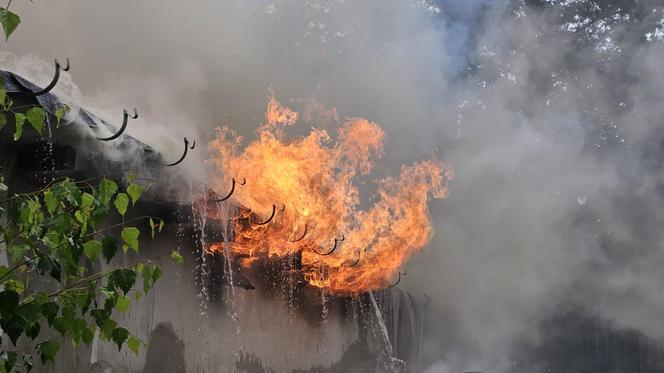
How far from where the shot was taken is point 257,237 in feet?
26.5

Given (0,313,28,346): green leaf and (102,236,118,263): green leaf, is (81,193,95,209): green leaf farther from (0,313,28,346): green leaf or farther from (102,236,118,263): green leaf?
(0,313,28,346): green leaf

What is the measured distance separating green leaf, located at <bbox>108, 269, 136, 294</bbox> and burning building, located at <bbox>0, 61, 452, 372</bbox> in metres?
1.09

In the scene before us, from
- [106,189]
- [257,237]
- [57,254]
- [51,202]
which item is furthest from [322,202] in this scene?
[51,202]

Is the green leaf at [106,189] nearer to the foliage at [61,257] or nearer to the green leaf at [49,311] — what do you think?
the foliage at [61,257]

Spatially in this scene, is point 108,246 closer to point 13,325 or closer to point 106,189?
point 106,189

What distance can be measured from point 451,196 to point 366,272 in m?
6.11

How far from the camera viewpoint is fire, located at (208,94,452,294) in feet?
25.8

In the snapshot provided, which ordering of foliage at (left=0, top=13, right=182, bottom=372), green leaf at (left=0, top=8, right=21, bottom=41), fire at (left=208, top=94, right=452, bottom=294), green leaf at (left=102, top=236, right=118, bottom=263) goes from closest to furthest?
green leaf at (left=0, top=8, right=21, bottom=41) < foliage at (left=0, top=13, right=182, bottom=372) < green leaf at (left=102, top=236, right=118, bottom=263) < fire at (left=208, top=94, right=452, bottom=294)

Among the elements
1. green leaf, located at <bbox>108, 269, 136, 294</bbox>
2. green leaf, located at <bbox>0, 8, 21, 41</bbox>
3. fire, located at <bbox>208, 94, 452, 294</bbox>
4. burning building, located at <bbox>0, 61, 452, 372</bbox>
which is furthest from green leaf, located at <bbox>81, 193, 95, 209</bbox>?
fire, located at <bbox>208, 94, 452, 294</bbox>

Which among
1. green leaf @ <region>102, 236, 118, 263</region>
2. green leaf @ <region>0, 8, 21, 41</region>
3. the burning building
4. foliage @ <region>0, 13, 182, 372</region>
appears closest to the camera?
green leaf @ <region>0, 8, 21, 41</region>

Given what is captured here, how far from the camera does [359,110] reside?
1254 cm

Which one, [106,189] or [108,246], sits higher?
[106,189]

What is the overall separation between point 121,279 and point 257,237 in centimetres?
499

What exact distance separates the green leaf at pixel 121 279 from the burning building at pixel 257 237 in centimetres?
109
